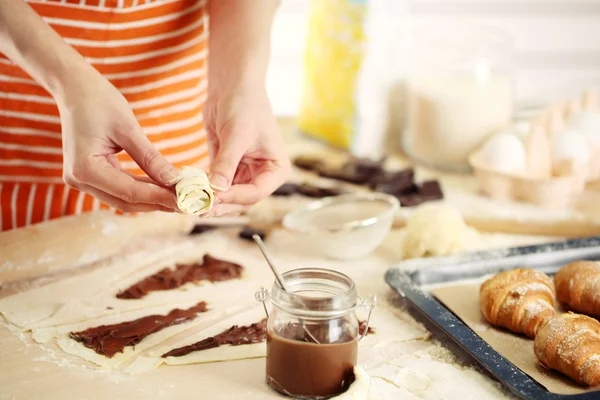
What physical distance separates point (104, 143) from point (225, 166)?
0.72 feet

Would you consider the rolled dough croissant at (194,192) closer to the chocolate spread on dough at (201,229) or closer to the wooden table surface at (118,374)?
the wooden table surface at (118,374)

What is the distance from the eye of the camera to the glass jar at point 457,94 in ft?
7.74

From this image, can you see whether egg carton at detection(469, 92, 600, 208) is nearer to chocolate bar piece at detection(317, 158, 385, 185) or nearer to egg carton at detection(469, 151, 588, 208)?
egg carton at detection(469, 151, 588, 208)

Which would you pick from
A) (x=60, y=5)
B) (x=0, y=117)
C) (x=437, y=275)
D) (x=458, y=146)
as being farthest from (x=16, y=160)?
(x=458, y=146)

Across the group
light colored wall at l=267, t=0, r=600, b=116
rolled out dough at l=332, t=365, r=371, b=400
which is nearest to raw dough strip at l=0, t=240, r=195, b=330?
rolled out dough at l=332, t=365, r=371, b=400

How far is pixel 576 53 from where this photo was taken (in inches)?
117

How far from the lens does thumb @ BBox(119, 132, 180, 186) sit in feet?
4.14

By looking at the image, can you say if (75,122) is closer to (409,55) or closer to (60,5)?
(60,5)

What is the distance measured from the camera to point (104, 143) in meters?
1.27

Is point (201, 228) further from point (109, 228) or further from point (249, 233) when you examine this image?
point (109, 228)

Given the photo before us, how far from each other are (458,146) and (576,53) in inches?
35.6

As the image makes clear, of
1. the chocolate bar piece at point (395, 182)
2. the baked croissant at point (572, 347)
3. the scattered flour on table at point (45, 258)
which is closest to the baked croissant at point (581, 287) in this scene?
the baked croissant at point (572, 347)

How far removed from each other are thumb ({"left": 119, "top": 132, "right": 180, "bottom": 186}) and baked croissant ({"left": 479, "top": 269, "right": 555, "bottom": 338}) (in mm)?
625

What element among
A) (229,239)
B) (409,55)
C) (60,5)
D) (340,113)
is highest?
(60,5)
